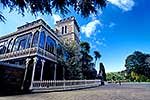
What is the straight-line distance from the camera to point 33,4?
400cm

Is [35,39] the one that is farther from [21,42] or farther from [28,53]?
[21,42]

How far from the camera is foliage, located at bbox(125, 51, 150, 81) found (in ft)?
238

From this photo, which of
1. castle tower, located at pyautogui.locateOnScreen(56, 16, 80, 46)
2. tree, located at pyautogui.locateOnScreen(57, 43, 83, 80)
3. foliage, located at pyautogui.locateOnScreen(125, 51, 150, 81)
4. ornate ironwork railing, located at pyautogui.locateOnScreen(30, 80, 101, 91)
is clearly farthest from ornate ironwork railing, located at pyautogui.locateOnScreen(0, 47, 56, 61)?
foliage, located at pyautogui.locateOnScreen(125, 51, 150, 81)

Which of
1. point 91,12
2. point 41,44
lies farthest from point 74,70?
point 91,12

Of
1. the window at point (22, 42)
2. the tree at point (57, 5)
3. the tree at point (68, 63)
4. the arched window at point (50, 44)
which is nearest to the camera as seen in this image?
the tree at point (57, 5)

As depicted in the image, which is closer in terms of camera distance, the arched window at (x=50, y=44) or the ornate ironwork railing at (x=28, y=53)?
the ornate ironwork railing at (x=28, y=53)

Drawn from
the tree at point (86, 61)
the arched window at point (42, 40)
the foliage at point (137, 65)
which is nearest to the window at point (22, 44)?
the arched window at point (42, 40)

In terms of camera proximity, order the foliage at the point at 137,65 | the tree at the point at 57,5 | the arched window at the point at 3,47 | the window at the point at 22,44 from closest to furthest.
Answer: the tree at the point at 57,5, the window at the point at 22,44, the arched window at the point at 3,47, the foliage at the point at 137,65

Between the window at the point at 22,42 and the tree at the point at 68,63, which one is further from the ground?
the window at the point at 22,42

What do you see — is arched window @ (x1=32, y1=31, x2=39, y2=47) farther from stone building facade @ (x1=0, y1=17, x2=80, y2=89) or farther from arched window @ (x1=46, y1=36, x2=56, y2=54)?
arched window @ (x1=46, y1=36, x2=56, y2=54)

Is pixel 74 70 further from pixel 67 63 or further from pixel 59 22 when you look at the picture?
pixel 59 22

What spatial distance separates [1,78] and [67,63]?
9334 millimetres

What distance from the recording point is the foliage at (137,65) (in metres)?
72.5

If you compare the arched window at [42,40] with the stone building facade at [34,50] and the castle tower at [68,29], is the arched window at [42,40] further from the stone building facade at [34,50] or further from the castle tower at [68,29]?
the castle tower at [68,29]
